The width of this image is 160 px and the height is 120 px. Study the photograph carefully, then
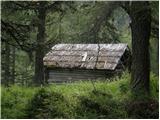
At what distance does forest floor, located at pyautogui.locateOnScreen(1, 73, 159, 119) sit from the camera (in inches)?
393

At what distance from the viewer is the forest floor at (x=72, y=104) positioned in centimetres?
999

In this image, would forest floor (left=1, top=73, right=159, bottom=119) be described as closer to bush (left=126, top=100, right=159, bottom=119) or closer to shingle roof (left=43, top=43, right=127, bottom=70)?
bush (left=126, top=100, right=159, bottom=119)

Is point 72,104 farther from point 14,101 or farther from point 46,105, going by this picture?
point 14,101

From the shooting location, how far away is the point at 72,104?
10938mm

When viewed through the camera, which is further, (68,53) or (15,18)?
(68,53)

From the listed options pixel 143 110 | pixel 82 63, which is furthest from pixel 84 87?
pixel 82 63

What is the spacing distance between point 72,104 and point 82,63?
11.9 m

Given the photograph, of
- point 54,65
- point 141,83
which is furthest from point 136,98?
point 54,65

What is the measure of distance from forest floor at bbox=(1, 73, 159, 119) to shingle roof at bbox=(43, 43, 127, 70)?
9.18 metres

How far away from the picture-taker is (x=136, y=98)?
13.0 m

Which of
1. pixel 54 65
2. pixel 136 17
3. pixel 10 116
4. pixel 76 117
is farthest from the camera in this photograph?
pixel 54 65

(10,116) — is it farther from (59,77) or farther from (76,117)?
(59,77)

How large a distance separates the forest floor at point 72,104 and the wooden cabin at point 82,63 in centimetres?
923

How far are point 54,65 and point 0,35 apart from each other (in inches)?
505
